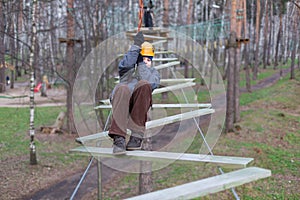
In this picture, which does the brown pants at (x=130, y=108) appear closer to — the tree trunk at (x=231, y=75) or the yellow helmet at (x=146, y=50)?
the yellow helmet at (x=146, y=50)

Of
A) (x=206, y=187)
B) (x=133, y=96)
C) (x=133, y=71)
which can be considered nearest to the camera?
(x=206, y=187)

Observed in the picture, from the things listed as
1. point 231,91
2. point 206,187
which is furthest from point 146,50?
point 231,91

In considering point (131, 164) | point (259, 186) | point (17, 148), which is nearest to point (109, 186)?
point (131, 164)

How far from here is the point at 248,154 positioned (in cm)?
791

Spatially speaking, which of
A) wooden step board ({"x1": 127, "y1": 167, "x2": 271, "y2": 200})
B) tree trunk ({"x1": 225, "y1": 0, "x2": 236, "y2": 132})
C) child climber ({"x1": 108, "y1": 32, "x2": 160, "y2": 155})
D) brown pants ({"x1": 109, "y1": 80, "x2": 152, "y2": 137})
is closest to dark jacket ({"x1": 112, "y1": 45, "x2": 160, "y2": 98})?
child climber ({"x1": 108, "y1": 32, "x2": 160, "y2": 155})

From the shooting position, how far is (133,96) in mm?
3334

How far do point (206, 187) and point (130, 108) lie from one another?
1545 mm

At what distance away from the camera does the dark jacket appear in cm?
338

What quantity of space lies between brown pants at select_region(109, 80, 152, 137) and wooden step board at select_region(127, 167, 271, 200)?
3.96 ft

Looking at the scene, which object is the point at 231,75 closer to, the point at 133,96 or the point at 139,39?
the point at 139,39

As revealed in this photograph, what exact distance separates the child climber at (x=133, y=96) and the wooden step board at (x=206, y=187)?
1.08m

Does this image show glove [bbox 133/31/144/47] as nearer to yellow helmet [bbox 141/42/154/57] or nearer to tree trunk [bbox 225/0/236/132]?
yellow helmet [bbox 141/42/154/57]

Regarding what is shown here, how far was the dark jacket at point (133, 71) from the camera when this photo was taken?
3.38m

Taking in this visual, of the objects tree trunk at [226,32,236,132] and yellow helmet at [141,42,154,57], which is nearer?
yellow helmet at [141,42,154,57]
